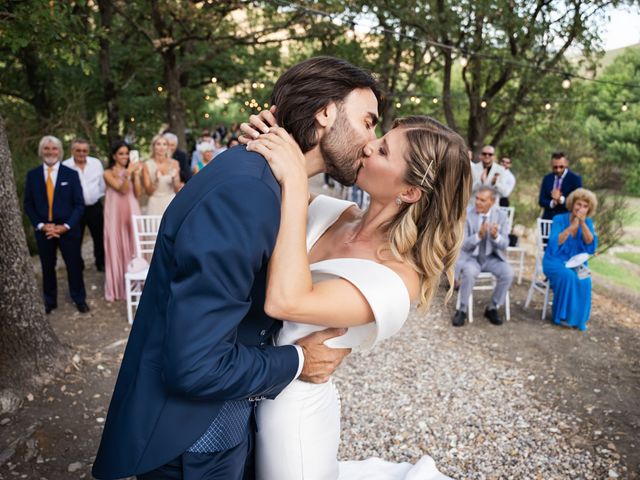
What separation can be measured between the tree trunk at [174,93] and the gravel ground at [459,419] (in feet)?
30.0

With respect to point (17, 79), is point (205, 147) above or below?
below

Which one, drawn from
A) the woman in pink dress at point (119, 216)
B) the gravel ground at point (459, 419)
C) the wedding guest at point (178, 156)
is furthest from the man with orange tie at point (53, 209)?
the gravel ground at point (459, 419)

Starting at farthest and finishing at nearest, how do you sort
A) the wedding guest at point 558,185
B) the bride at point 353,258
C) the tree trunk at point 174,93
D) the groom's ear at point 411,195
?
Result: the tree trunk at point 174,93 < the wedding guest at point 558,185 < the groom's ear at point 411,195 < the bride at point 353,258

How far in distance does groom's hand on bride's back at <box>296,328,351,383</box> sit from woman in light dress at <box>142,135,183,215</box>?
227 inches

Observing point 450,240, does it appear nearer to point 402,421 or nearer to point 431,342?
point 402,421

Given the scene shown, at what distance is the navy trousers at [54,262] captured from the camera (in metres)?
6.10

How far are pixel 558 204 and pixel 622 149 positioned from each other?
31744 mm

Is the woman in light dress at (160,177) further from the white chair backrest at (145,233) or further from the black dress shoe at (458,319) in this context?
the black dress shoe at (458,319)

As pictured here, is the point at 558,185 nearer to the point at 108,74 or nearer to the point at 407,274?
the point at 407,274

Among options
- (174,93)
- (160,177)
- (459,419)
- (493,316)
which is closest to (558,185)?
(493,316)

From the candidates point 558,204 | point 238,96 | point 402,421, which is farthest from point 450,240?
point 238,96

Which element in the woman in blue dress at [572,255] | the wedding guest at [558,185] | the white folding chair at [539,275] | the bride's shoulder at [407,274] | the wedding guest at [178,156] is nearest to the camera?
the bride's shoulder at [407,274]

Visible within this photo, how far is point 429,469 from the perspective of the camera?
2.73 metres

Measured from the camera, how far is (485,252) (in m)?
6.91
